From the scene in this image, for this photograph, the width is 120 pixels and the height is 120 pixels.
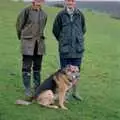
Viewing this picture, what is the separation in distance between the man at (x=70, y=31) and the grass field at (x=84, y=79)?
0.98 metres

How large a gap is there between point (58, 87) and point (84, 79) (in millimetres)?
4020

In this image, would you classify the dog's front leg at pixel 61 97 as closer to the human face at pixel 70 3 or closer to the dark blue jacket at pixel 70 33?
the dark blue jacket at pixel 70 33

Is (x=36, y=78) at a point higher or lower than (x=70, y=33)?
lower

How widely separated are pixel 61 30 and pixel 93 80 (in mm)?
3785

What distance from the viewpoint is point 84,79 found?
14.3 m

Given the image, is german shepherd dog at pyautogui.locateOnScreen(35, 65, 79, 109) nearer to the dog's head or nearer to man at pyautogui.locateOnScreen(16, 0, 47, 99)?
the dog's head

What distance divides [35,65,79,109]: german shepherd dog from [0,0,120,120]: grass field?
7.4 inches

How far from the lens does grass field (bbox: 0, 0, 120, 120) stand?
9.97 meters

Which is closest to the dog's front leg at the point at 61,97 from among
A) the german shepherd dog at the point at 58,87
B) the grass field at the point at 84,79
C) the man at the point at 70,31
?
the german shepherd dog at the point at 58,87

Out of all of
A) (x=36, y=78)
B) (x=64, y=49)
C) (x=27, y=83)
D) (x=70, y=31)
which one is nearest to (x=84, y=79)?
(x=36, y=78)

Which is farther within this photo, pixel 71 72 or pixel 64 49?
pixel 64 49

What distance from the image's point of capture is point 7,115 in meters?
9.74

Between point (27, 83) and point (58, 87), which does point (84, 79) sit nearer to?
point (27, 83)

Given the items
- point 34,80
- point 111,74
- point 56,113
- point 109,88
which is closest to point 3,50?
point 111,74
